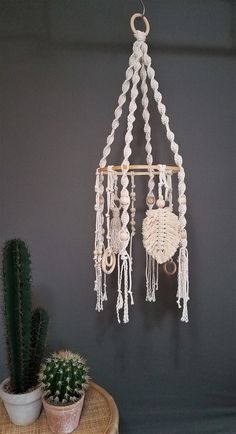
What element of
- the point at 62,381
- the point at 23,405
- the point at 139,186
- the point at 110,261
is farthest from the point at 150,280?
the point at 23,405

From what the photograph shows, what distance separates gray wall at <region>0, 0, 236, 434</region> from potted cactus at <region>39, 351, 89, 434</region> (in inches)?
14.3

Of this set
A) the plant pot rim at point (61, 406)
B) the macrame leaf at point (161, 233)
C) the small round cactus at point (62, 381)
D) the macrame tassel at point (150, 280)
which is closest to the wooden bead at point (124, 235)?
the macrame leaf at point (161, 233)

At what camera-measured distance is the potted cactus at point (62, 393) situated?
102 cm

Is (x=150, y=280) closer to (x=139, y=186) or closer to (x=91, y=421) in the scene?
(x=139, y=186)

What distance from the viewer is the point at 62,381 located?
40.2 inches

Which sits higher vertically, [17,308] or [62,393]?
[17,308]

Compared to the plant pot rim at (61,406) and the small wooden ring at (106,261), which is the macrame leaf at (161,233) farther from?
the plant pot rim at (61,406)

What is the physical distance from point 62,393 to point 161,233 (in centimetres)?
55

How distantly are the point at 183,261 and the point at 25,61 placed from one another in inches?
37.0

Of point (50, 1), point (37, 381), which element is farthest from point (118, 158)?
point (37, 381)

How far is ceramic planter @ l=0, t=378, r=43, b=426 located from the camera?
1049 mm

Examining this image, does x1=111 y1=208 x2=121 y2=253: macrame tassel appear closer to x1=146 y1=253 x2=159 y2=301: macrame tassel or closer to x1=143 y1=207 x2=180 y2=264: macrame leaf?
x1=143 y1=207 x2=180 y2=264: macrame leaf

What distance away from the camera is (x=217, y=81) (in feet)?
4.70

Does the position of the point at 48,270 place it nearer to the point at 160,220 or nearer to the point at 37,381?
the point at 37,381
